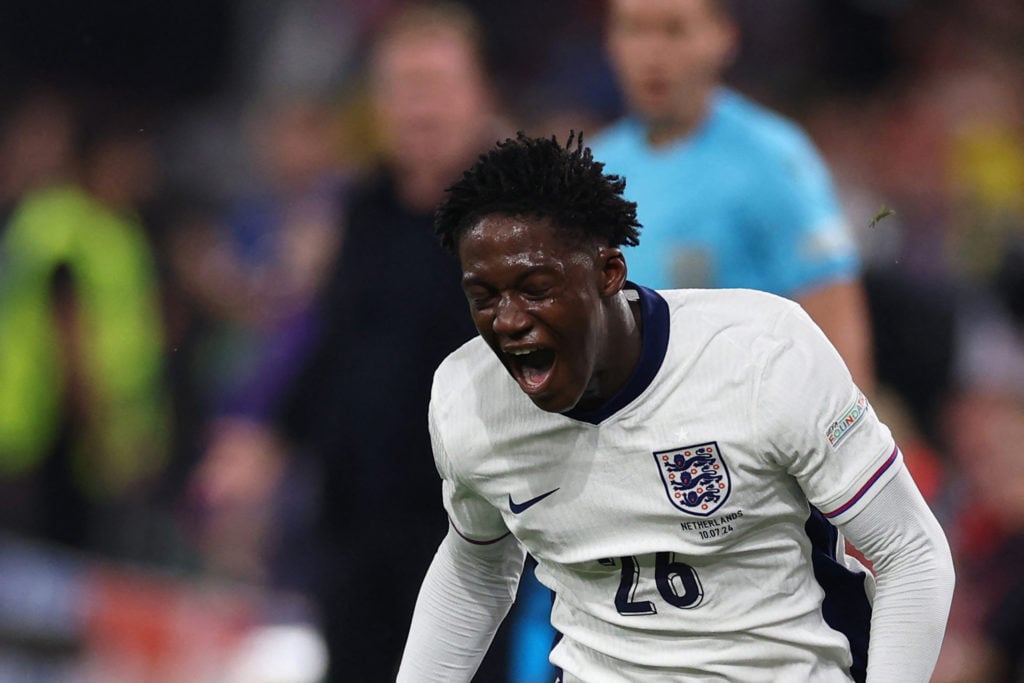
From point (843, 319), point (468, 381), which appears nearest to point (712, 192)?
point (843, 319)

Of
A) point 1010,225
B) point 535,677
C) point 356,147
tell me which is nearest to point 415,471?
point 535,677

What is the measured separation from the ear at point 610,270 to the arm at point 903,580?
0.46 m

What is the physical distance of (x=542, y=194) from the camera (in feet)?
7.36

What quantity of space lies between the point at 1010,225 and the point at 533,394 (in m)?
5.51

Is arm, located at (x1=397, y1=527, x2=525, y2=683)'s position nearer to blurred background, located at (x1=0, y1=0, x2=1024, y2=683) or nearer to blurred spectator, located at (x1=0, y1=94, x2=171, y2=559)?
blurred background, located at (x1=0, y1=0, x2=1024, y2=683)

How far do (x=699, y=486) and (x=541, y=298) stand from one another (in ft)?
1.18

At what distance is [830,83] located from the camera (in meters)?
8.59

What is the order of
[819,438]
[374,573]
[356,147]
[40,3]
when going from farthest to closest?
[40,3] < [356,147] < [374,573] < [819,438]

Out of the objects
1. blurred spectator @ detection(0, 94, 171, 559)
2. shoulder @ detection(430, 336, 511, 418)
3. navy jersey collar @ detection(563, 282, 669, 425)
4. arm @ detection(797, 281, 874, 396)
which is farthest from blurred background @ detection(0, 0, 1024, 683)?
navy jersey collar @ detection(563, 282, 669, 425)

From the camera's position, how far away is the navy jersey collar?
7.72ft

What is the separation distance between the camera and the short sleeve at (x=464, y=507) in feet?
8.25

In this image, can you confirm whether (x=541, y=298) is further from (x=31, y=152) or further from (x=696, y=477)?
(x=31, y=152)

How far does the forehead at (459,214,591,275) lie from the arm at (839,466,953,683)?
538 millimetres

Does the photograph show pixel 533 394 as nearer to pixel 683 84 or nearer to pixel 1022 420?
pixel 683 84
